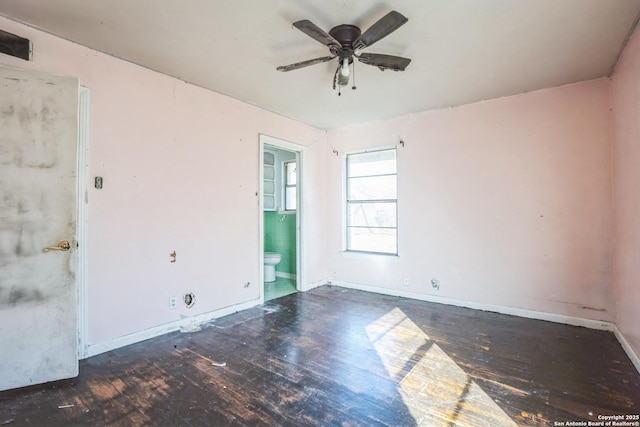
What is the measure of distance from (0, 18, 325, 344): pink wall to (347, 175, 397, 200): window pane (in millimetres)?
1721

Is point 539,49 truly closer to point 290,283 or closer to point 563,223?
point 563,223

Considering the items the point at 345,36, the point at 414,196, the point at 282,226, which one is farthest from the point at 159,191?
the point at 414,196

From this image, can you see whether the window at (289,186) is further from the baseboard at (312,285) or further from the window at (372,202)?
the baseboard at (312,285)

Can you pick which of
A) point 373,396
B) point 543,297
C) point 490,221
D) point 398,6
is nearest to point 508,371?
point 373,396

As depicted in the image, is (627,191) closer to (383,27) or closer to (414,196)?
(414,196)

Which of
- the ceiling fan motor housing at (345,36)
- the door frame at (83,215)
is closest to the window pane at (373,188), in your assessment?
the ceiling fan motor housing at (345,36)

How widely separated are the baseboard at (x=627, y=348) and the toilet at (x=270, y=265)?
4179mm

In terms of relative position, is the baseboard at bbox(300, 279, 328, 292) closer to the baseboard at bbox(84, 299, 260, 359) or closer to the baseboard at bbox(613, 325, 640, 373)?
the baseboard at bbox(84, 299, 260, 359)

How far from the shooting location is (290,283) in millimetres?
5270

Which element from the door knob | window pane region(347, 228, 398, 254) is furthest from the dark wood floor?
window pane region(347, 228, 398, 254)

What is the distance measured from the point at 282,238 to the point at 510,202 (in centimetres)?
363

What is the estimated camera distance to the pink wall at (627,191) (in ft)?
7.82

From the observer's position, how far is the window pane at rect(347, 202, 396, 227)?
4691 mm

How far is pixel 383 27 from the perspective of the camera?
2.03 metres
